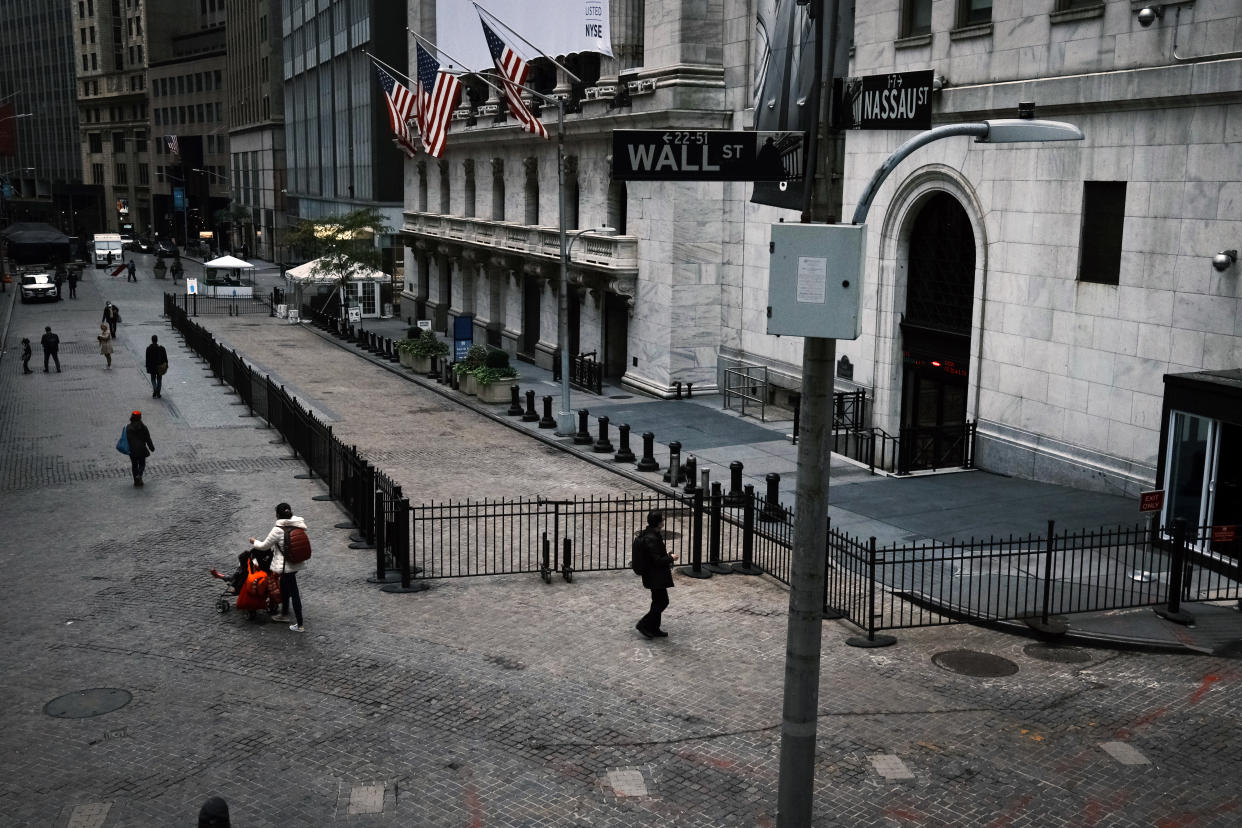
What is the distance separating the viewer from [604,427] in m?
27.0

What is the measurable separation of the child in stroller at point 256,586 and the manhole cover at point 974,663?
8.24 metres

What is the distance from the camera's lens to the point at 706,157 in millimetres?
7828

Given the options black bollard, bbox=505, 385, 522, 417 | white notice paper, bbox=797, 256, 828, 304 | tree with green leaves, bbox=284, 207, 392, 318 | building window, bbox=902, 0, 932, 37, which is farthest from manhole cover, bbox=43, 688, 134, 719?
tree with green leaves, bbox=284, 207, 392, 318

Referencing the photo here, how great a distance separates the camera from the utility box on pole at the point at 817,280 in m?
7.57

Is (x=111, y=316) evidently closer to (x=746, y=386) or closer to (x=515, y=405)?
(x=515, y=405)

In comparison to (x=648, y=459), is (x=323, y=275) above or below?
above

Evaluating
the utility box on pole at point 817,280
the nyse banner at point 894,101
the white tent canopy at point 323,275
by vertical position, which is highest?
the nyse banner at point 894,101

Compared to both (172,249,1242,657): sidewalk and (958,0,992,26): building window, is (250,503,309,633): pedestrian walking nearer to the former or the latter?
(172,249,1242,657): sidewalk

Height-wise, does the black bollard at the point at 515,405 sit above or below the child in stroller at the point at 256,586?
below

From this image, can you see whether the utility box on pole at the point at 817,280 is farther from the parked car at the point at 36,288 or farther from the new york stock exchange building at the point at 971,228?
the parked car at the point at 36,288

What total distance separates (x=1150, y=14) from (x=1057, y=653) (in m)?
11.4

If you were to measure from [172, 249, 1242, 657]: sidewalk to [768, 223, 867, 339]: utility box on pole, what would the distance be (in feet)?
27.5

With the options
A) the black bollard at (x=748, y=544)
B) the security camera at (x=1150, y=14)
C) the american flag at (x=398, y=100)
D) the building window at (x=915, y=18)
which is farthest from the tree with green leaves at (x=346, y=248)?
the security camera at (x=1150, y=14)

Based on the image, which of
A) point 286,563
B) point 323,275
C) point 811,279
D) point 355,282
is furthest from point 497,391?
point 355,282
